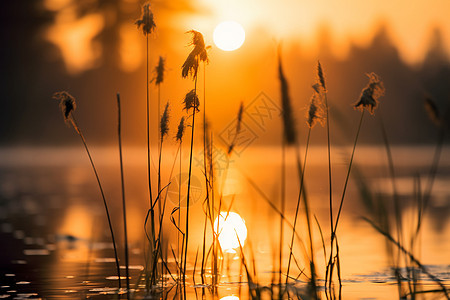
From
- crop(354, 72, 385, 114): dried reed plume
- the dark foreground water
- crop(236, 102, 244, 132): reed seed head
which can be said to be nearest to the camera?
crop(354, 72, 385, 114): dried reed plume

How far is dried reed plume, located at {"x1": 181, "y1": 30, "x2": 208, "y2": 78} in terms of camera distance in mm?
4023

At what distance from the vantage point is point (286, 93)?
11.1 feet

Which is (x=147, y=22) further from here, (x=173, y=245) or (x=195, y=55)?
(x=173, y=245)

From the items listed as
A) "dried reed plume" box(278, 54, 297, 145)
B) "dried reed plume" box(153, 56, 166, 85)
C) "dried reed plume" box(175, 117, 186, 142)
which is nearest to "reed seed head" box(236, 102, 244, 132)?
"dried reed plume" box(175, 117, 186, 142)

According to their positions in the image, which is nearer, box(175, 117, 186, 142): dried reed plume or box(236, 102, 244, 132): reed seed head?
box(175, 117, 186, 142): dried reed plume

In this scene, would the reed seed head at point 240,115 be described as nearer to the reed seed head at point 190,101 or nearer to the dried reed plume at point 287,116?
the reed seed head at point 190,101

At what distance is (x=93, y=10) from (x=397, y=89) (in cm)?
5033

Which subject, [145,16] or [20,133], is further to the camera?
[20,133]

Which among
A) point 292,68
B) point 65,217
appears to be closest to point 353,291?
point 65,217

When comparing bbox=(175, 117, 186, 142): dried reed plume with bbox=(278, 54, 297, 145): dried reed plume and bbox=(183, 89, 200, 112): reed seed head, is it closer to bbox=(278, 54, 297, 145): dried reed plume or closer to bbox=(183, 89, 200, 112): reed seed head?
bbox=(183, 89, 200, 112): reed seed head

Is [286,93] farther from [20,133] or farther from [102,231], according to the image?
[20,133]

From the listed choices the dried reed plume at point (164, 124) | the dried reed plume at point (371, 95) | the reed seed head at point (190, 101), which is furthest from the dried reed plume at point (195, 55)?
the dried reed plume at point (371, 95)

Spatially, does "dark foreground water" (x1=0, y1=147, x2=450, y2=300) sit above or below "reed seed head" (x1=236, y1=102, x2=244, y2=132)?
below

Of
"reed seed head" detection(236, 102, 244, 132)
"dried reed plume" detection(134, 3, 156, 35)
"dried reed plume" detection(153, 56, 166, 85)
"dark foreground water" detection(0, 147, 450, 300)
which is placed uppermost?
"dried reed plume" detection(134, 3, 156, 35)
